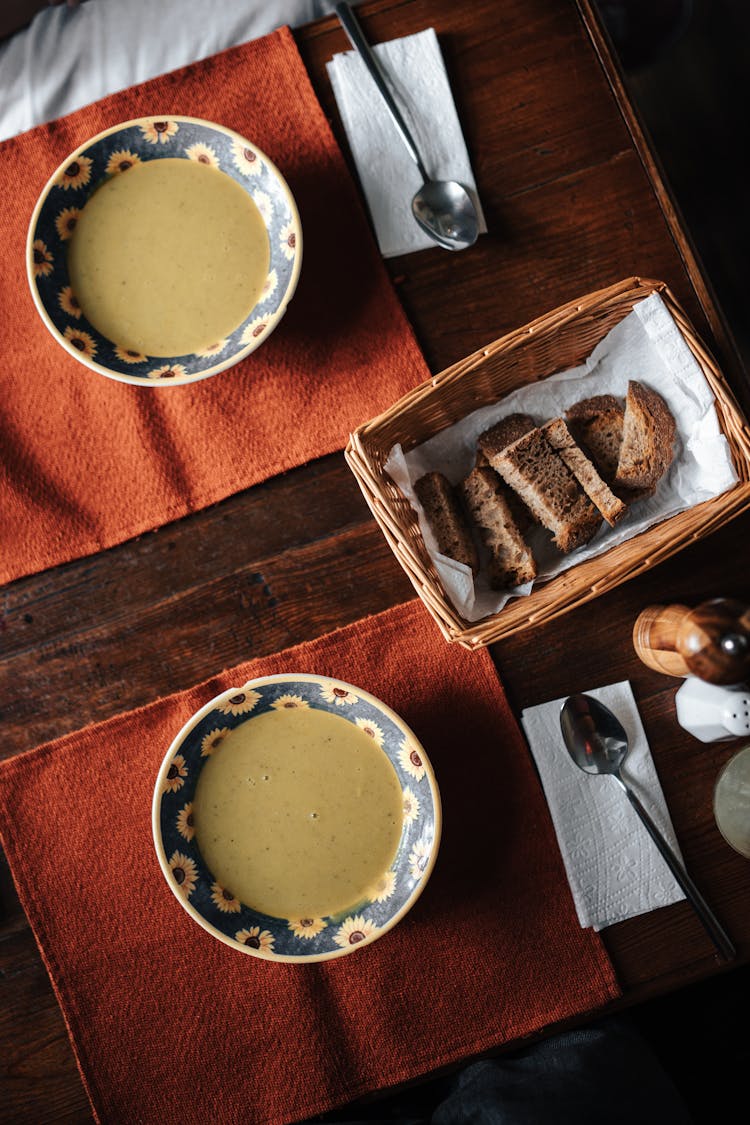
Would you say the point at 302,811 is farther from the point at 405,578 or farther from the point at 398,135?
the point at 398,135

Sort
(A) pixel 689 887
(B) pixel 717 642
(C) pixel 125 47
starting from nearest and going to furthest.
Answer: (B) pixel 717 642 < (A) pixel 689 887 < (C) pixel 125 47

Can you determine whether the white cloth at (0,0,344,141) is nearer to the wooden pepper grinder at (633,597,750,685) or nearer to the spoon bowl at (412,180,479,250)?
the spoon bowl at (412,180,479,250)

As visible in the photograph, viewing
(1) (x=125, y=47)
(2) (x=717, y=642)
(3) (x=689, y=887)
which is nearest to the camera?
(2) (x=717, y=642)

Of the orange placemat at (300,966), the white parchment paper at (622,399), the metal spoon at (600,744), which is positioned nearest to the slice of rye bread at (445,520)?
the white parchment paper at (622,399)

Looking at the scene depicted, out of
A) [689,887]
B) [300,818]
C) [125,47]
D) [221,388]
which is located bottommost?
[689,887]

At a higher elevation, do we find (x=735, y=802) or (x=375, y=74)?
(x=375, y=74)

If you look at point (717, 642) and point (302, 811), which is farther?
point (302, 811)

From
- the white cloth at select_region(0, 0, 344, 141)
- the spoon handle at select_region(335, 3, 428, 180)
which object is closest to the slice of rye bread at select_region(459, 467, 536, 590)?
the spoon handle at select_region(335, 3, 428, 180)

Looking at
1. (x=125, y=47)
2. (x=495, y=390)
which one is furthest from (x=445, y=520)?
(x=125, y=47)

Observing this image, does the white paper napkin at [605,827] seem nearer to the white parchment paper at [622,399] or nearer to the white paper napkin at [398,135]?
the white parchment paper at [622,399]
